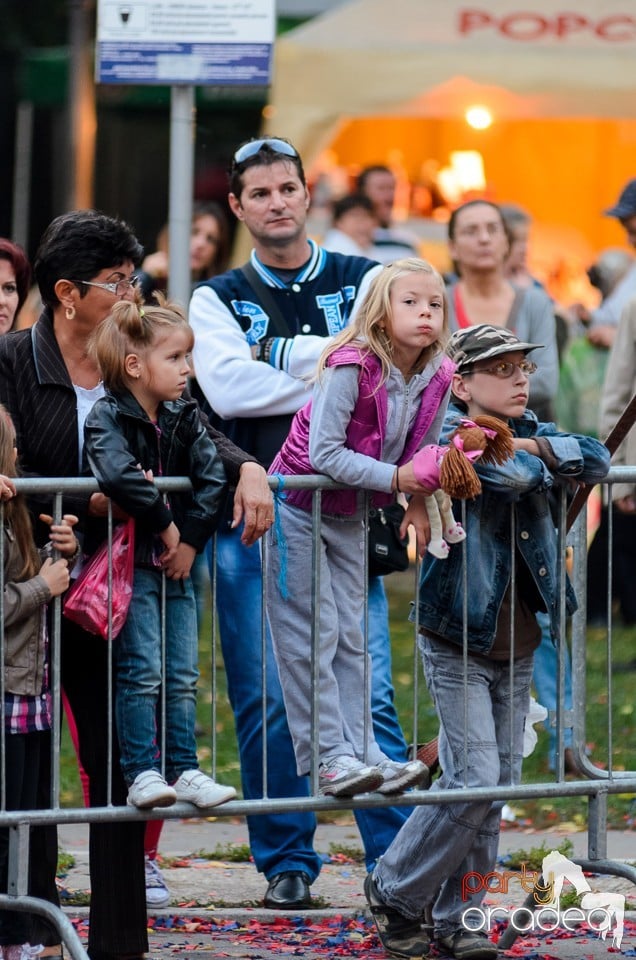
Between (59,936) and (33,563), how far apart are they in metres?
1.03

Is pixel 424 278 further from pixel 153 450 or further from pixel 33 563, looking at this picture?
pixel 33 563

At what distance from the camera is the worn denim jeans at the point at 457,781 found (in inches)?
199

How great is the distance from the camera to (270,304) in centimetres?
577

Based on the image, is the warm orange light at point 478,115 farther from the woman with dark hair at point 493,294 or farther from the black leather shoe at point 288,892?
the black leather shoe at point 288,892

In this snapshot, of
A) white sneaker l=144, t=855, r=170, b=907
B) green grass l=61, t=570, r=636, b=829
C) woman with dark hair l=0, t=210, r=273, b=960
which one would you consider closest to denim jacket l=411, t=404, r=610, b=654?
woman with dark hair l=0, t=210, r=273, b=960

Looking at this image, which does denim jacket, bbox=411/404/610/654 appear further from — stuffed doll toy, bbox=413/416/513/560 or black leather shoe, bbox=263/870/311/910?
black leather shoe, bbox=263/870/311/910

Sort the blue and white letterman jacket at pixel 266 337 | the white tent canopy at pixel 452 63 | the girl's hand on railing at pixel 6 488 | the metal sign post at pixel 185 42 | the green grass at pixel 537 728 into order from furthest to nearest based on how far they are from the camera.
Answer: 1. the white tent canopy at pixel 452 63
2. the green grass at pixel 537 728
3. the metal sign post at pixel 185 42
4. the blue and white letterman jacket at pixel 266 337
5. the girl's hand on railing at pixel 6 488

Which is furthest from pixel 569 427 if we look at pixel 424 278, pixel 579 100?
pixel 424 278

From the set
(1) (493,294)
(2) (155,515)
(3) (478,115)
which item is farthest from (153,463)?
(3) (478,115)

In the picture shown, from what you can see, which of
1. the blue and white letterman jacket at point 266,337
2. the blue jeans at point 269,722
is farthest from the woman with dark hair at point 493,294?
the blue jeans at point 269,722

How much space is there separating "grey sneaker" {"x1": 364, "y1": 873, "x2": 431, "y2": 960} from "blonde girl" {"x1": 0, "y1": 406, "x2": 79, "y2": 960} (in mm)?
1148

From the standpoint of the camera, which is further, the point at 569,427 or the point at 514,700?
the point at 569,427

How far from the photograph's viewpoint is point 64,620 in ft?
16.0

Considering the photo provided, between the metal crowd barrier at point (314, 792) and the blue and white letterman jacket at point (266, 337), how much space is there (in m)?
0.70
